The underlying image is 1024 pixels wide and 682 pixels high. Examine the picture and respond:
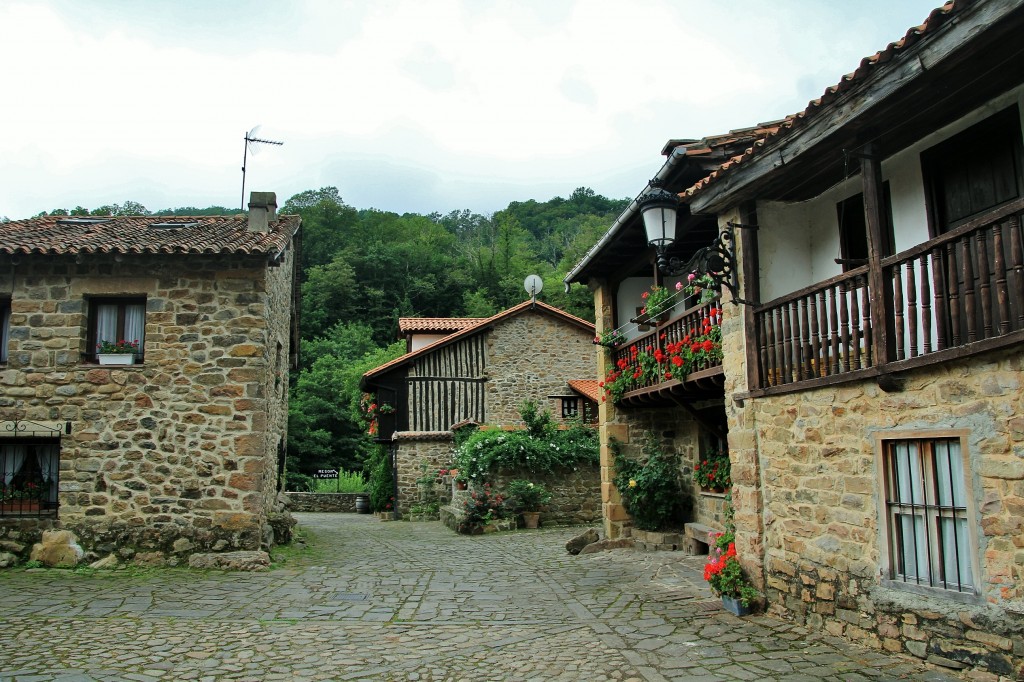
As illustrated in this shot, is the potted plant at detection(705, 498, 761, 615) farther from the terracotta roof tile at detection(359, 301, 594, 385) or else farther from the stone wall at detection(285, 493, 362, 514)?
the stone wall at detection(285, 493, 362, 514)

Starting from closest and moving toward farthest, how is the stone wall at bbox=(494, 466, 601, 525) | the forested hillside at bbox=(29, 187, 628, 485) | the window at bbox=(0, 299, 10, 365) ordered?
the window at bbox=(0, 299, 10, 365)
the stone wall at bbox=(494, 466, 601, 525)
the forested hillside at bbox=(29, 187, 628, 485)

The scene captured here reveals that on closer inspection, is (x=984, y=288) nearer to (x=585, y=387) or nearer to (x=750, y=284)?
(x=750, y=284)

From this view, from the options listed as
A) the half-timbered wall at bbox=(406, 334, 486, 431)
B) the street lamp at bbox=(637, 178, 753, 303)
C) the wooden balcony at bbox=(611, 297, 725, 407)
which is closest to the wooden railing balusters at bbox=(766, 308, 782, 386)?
A: the street lamp at bbox=(637, 178, 753, 303)

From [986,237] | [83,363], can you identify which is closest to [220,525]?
[83,363]

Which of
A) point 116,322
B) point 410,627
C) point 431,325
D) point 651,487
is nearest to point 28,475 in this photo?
point 116,322

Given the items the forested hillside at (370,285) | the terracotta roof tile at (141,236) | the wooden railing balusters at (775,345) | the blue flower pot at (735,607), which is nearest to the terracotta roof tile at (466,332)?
the terracotta roof tile at (141,236)

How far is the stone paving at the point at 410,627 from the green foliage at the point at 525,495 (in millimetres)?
4973

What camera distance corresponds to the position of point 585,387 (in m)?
21.2

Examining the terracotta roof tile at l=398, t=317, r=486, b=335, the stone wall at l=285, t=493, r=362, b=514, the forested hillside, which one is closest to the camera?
the terracotta roof tile at l=398, t=317, r=486, b=335

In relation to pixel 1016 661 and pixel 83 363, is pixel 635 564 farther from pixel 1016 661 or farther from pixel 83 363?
pixel 83 363

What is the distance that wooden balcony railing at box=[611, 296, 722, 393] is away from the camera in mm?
8719

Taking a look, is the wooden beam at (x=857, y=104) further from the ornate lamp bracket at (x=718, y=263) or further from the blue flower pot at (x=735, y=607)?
the blue flower pot at (x=735, y=607)

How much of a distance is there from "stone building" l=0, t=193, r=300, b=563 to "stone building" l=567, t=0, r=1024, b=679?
6510mm

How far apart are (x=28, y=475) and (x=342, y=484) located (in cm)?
1801
